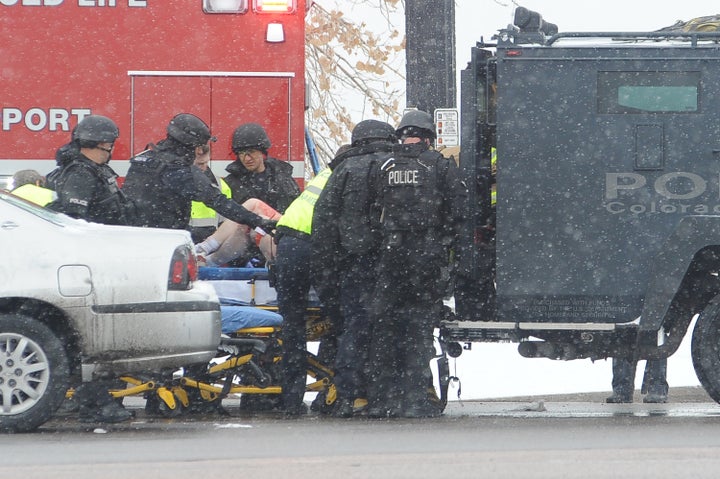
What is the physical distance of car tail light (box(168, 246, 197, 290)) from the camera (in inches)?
336

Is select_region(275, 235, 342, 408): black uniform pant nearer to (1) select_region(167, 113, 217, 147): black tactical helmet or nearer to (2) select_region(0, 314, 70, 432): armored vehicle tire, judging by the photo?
(1) select_region(167, 113, 217, 147): black tactical helmet

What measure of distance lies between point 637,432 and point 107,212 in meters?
3.63

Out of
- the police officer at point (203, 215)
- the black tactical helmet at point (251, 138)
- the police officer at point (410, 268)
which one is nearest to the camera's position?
the police officer at point (410, 268)

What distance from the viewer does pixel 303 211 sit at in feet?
31.2

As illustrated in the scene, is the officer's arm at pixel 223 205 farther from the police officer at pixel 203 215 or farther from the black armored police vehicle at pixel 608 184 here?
the black armored police vehicle at pixel 608 184

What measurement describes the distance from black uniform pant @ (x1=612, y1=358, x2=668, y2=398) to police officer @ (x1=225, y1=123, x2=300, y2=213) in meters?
2.90

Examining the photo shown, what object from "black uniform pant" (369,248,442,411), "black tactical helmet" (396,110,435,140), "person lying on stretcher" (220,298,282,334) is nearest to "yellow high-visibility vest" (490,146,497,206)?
"black tactical helmet" (396,110,435,140)

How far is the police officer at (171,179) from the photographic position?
31.6 ft

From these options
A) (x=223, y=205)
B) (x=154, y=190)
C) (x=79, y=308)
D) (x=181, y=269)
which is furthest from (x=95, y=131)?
(x=79, y=308)

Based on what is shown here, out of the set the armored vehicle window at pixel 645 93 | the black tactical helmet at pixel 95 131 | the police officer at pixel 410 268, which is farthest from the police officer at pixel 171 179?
the armored vehicle window at pixel 645 93

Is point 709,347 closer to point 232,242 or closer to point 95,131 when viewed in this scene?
point 232,242

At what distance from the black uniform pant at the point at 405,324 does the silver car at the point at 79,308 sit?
1.30m

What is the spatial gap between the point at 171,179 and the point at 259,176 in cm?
100

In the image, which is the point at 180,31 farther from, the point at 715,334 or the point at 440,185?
the point at 715,334
